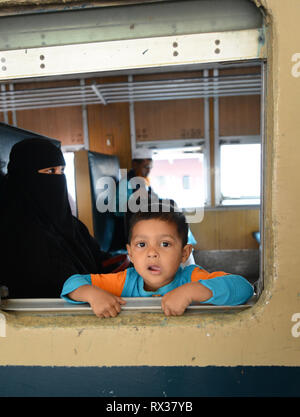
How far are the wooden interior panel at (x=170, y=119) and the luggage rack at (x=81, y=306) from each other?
4289 millimetres

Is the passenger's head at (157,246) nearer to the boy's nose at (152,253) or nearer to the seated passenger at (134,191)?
the boy's nose at (152,253)

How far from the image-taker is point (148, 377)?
883 millimetres

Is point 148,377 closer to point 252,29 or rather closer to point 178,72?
point 252,29

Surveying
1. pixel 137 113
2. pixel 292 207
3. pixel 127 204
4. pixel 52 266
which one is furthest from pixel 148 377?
pixel 137 113

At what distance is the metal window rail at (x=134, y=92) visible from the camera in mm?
4379

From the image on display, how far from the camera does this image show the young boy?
0.91m

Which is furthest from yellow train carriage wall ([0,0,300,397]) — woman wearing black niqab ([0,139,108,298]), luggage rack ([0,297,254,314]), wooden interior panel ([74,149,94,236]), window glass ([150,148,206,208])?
window glass ([150,148,206,208])

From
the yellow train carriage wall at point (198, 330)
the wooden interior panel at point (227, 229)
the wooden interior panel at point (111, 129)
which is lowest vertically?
the wooden interior panel at point (227, 229)

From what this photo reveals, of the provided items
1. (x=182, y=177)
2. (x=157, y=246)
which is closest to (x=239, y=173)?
(x=182, y=177)

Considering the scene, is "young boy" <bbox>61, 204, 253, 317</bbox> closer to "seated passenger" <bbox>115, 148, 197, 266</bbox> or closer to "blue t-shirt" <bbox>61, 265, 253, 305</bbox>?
"blue t-shirt" <bbox>61, 265, 253, 305</bbox>

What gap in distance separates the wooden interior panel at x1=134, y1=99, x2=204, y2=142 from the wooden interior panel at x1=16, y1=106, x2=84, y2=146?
103 centimetres

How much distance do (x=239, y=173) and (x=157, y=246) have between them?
4.27 metres

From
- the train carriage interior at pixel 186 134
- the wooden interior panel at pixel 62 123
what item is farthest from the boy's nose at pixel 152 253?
the wooden interior panel at pixel 62 123
